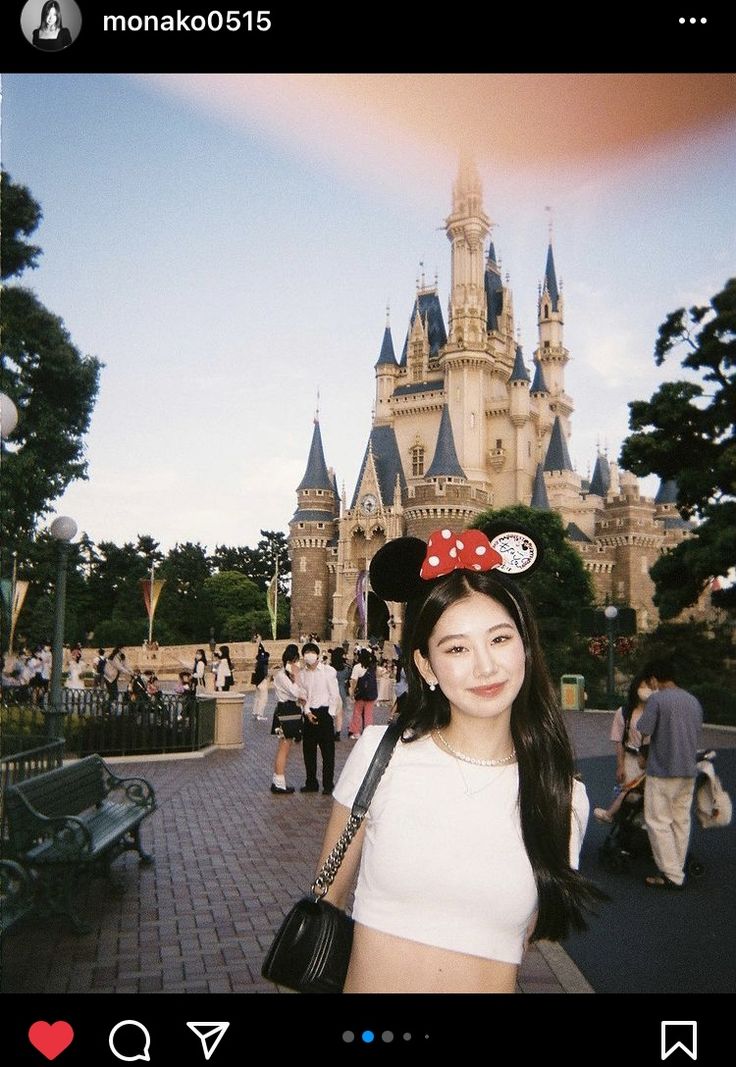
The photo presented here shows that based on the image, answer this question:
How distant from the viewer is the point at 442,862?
179 cm

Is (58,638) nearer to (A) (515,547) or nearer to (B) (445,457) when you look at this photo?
(A) (515,547)

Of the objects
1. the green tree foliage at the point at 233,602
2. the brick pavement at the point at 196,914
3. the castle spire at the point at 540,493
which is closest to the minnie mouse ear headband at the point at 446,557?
the brick pavement at the point at 196,914

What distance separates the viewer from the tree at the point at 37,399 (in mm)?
13914

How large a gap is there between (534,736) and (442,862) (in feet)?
1.23

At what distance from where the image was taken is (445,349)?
5947 centimetres

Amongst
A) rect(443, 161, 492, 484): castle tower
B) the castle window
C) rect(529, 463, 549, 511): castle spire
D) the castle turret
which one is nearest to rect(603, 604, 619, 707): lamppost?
rect(529, 463, 549, 511): castle spire

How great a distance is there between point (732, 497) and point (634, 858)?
997 cm

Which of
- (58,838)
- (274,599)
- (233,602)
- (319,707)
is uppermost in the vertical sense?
(233,602)

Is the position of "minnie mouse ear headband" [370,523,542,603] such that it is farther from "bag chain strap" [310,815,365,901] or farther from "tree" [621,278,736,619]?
"tree" [621,278,736,619]

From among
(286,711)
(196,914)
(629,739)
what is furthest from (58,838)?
(286,711)

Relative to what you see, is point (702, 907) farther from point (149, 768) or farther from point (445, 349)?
point (445, 349)
